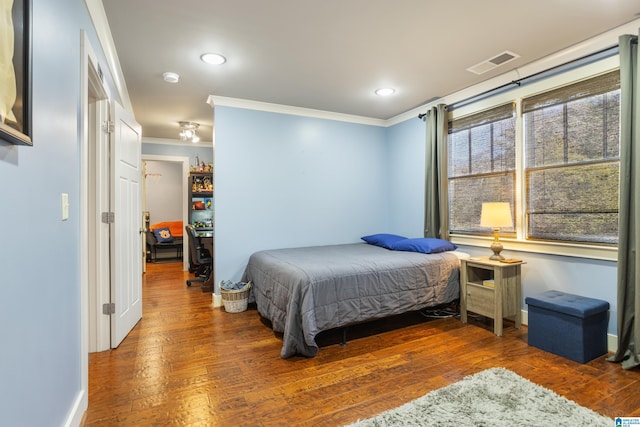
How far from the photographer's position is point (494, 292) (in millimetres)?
3074

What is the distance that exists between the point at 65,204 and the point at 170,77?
2.16m

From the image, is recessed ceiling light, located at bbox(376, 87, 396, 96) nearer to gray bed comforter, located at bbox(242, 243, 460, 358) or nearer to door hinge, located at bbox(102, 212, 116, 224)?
gray bed comforter, located at bbox(242, 243, 460, 358)

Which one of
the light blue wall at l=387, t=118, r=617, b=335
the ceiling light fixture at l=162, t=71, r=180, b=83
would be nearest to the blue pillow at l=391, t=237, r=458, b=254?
the light blue wall at l=387, t=118, r=617, b=335

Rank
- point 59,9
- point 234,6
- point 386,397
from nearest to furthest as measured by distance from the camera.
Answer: point 59,9
point 386,397
point 234,6

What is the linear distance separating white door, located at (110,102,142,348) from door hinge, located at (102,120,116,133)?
2 cm

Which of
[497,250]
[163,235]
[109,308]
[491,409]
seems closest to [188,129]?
[163,235]

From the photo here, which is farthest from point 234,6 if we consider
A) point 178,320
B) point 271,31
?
point 178,320

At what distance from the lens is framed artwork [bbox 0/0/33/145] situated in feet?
2.93

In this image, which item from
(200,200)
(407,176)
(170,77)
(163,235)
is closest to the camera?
(170,77)

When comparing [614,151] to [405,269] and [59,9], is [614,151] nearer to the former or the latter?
[405,269]

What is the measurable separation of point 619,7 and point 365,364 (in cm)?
303

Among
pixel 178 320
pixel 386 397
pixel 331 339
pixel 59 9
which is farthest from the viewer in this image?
pixel 178 320

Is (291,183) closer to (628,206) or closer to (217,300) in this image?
(217,300)

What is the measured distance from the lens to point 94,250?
2.69 metres
